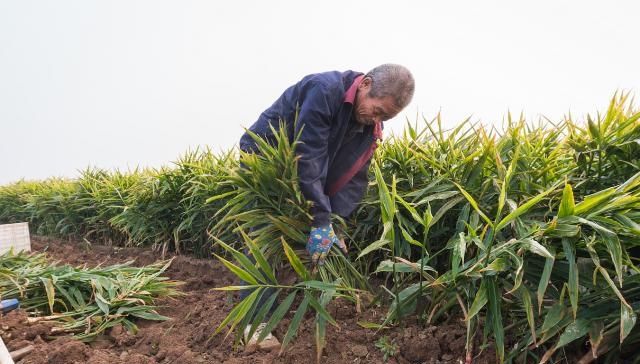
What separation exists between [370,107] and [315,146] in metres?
0.32

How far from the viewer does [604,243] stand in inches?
48.1

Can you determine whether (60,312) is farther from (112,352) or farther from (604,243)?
(604,243)

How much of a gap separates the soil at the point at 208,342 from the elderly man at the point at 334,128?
207 millimetres

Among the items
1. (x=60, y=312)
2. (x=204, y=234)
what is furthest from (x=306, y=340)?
(x=204, y=234)

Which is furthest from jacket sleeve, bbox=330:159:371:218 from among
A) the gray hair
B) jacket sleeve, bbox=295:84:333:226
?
the gray hair

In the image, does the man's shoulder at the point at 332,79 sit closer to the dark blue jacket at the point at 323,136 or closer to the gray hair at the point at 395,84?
the dark blue jacket at the point at 323,136

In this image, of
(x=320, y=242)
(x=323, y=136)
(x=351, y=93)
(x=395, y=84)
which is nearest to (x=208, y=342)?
(x=320, y=242)

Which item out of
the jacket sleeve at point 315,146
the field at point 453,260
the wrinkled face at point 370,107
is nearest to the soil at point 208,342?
the field at point 453,260

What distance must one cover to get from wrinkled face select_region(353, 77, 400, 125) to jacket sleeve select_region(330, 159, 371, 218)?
28 centimetres

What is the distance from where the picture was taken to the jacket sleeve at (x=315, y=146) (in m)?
1.91

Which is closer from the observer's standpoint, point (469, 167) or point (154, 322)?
point (469, 167)

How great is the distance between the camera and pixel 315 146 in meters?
1.99

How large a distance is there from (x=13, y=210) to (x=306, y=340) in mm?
7628

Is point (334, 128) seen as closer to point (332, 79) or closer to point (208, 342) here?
point (332, 79)
